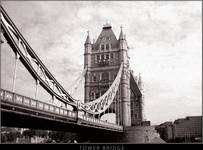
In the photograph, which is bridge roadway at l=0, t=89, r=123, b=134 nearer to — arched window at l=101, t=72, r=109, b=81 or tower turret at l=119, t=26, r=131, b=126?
tower turret at l=119, t=26, r=131, b=126

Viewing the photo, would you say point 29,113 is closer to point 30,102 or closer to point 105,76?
point 30,102

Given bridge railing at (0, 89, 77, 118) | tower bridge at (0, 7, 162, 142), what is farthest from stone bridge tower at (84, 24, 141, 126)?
bridge railing at (0, 89, 77, 118)

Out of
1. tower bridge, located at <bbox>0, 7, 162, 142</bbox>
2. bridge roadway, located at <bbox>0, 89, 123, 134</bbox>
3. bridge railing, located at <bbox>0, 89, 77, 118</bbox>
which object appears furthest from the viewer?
tower bridge, located at <bbox>0, 7, 162, 142</bbox>

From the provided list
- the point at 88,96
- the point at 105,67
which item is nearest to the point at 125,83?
the point at 105,67

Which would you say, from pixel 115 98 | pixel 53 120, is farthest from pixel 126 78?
pixel 53 120

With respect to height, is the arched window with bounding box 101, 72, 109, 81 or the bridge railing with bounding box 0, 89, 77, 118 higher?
the arched window with bounding box 101, 72, 109, 81

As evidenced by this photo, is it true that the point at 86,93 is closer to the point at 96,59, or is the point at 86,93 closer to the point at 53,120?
the point at 96,59

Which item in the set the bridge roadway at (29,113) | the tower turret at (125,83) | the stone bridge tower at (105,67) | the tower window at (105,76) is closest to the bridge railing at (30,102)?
the bridge roadway at (29,113)
